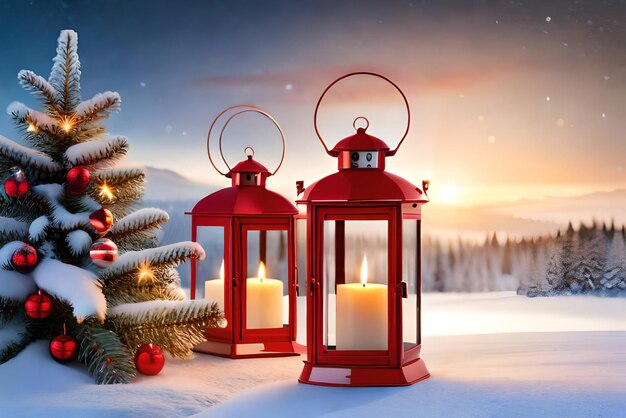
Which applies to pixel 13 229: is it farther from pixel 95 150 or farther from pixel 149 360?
pixel 149 360

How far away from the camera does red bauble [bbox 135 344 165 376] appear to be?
7.98 ft

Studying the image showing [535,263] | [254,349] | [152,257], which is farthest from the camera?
[535,263]

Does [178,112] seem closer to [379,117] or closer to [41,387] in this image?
[379,117]

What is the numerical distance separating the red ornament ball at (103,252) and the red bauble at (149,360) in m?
0.27

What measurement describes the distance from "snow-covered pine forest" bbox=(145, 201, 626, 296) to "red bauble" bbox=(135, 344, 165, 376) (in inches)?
55.9

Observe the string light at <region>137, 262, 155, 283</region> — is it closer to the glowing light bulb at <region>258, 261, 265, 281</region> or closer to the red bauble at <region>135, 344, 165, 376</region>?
the red bauble at <region>135, 344, 165, 376</region>

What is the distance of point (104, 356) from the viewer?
2336mm

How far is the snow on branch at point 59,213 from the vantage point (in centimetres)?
250

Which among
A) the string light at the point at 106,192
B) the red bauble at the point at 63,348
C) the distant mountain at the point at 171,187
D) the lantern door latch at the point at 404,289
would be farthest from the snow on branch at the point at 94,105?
the distant mountain at the point at 171,187

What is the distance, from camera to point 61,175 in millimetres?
2641

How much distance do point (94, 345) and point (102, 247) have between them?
0.28 m

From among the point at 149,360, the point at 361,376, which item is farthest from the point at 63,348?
the point at 361,376

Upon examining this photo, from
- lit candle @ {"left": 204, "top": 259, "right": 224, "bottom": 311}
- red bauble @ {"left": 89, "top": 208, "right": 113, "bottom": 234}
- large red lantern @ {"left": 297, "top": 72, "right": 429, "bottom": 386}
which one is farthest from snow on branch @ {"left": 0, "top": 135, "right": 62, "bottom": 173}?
large red lantern @ {"left": 297, "top": 72, "right": 429, "bottom": 386}

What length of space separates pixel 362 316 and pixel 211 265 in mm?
789
